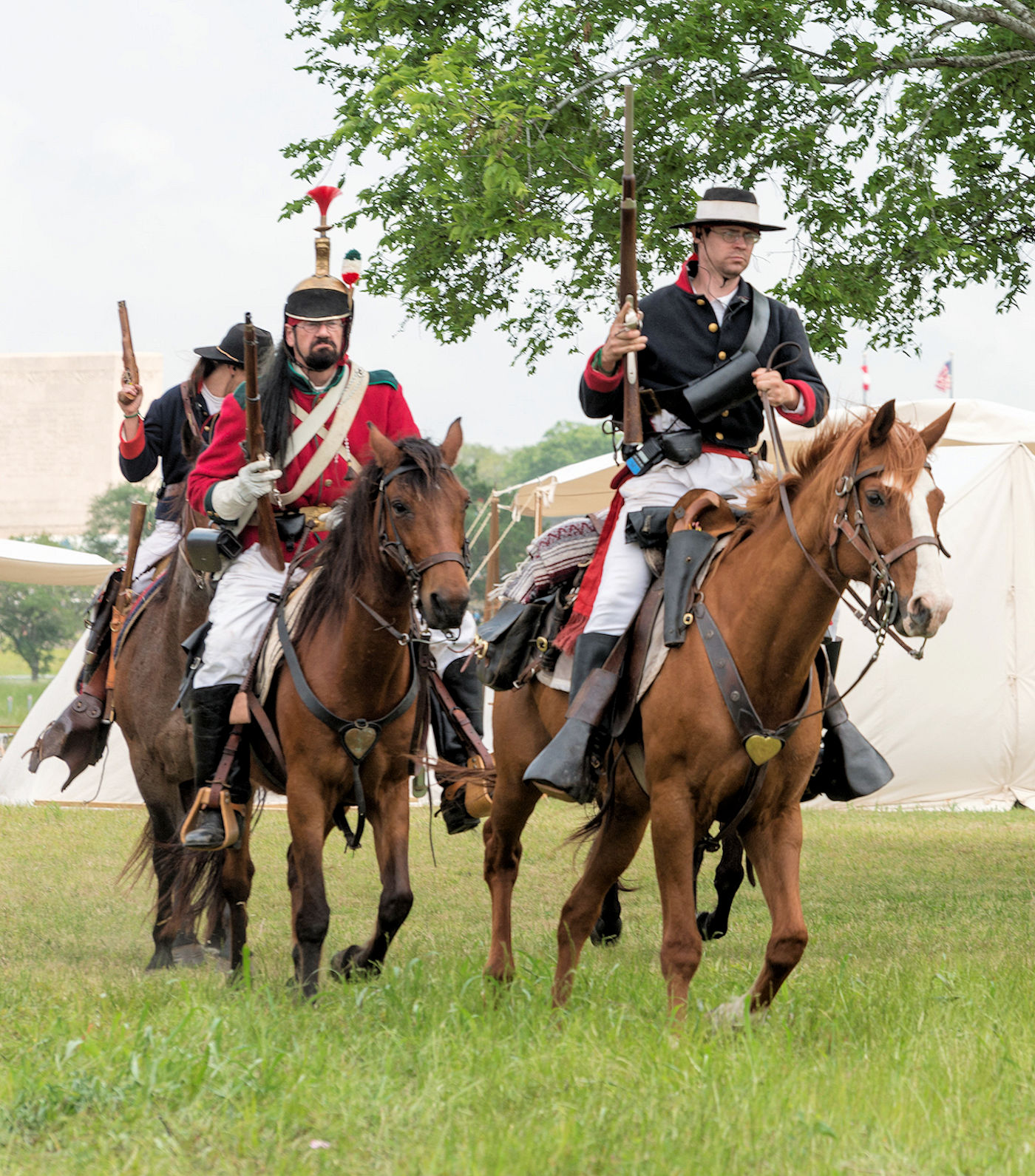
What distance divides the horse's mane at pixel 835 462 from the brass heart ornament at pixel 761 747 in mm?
819

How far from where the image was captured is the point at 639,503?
20.2 feet

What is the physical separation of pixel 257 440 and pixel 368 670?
115 centimetres

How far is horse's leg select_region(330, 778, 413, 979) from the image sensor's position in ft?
20.4

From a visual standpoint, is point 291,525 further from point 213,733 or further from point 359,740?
point 359,740

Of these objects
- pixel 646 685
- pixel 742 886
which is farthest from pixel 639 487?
pixel 742 886

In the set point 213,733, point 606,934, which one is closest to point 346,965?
point 213,733

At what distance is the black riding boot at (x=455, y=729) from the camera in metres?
6.98

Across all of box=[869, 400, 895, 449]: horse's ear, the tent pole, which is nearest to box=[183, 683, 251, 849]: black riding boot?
box=[869, 400, 895, 449]: horse's ear

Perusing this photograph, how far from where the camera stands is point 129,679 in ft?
26.2

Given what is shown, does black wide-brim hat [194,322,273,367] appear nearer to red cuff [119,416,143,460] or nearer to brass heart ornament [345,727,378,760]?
red cuff [119,416,143,460]

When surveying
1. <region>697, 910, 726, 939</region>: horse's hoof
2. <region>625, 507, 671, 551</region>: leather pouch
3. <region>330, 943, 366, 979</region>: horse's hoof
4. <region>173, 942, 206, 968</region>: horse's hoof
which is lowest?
<region>697, 910, 726, 939</region>: horse's hoof

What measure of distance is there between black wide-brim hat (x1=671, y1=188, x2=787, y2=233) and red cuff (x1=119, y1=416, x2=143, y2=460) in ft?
12.3

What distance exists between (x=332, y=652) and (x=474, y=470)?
189ft

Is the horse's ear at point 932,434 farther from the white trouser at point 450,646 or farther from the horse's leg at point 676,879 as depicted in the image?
the white trouser at point 450,646
